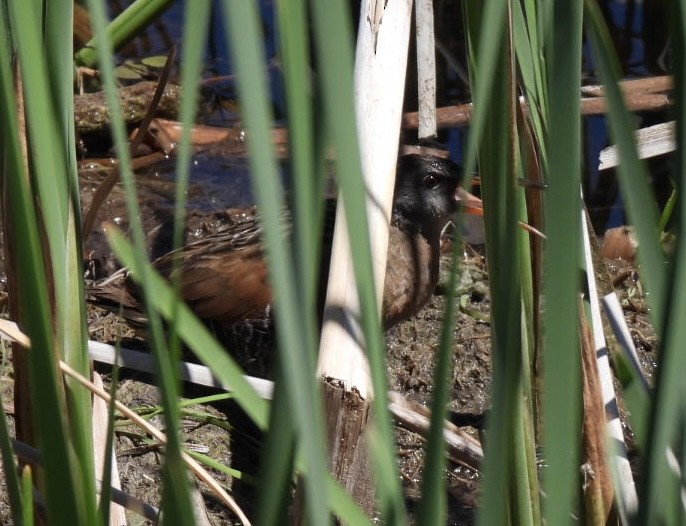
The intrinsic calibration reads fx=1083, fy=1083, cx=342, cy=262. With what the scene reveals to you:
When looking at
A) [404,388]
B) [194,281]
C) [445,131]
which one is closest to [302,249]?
[404,388]

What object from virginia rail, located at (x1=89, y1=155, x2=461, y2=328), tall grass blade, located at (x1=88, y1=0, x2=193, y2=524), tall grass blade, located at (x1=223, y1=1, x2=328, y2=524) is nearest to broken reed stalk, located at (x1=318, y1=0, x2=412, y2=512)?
tall grass blade, located at (x1=88, y1=0, x2=193, y2=524)

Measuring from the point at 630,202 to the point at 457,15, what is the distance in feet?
19.0

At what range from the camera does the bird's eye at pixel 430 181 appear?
436cm

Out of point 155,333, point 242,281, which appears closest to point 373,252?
point 155,333

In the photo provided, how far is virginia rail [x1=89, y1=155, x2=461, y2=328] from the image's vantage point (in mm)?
3908

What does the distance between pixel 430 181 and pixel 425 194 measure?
0.19ft

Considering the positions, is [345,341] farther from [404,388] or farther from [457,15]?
[457,15]

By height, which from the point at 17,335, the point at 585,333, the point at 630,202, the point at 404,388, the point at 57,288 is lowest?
the point at 404,388

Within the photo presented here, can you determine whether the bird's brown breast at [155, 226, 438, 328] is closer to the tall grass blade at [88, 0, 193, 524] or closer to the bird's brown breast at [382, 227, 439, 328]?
the bird's brown breast at [382, 227, 439, 328]

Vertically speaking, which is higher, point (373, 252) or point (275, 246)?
point (275, 246)

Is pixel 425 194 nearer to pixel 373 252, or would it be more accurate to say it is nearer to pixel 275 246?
pixel 373 252

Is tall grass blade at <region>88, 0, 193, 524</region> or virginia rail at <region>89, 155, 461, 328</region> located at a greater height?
tall grass blade at <region>88, 0, 193, 524</region>

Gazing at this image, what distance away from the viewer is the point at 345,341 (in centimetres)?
214

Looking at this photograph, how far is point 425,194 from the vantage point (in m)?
4.39
